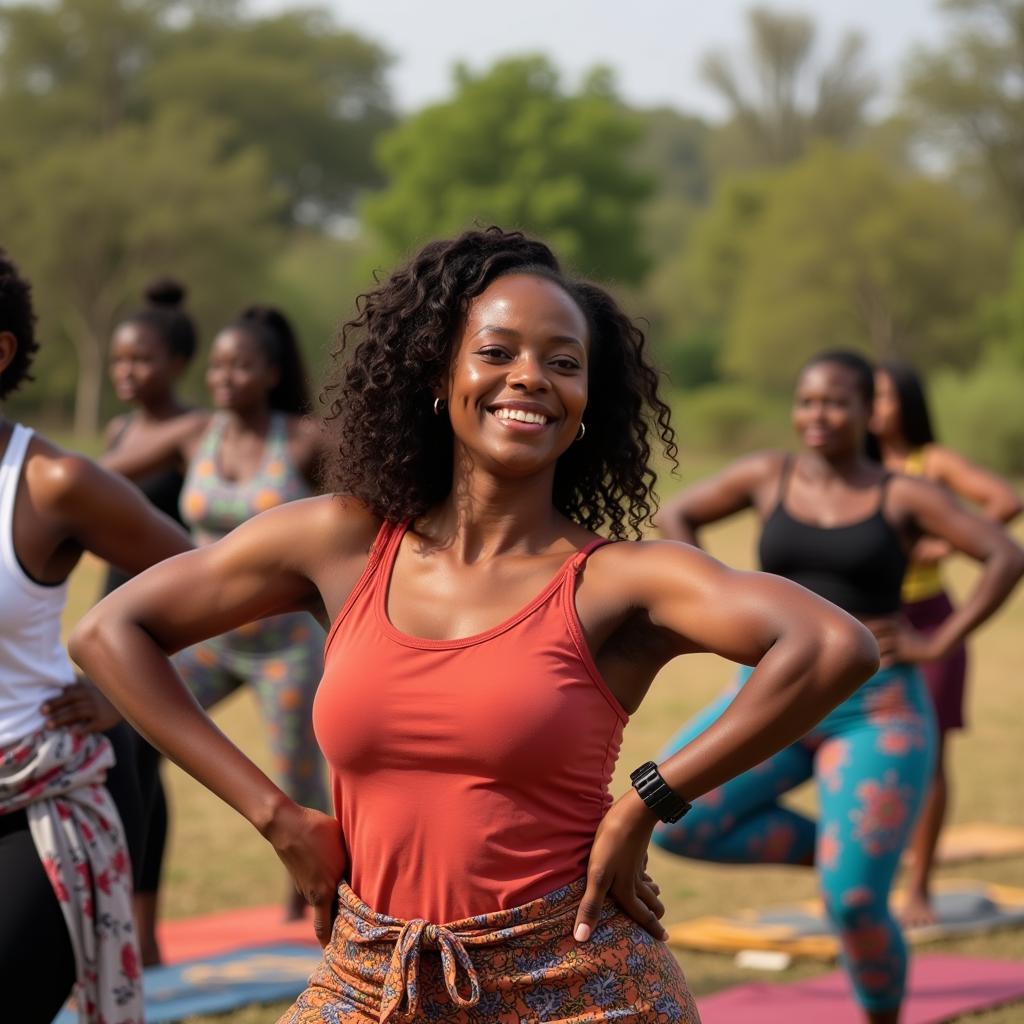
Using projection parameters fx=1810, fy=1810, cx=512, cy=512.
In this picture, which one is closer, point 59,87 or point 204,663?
point 204,663

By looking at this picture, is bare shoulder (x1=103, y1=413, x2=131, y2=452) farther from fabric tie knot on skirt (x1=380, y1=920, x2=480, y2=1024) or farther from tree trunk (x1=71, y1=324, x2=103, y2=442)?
tree trunk (x1=71, y1=324, x2=103, y2=442)

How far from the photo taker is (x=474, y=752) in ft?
9.05

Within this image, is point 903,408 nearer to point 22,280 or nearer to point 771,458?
point 771,458

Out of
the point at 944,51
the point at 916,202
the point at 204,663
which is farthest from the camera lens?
the point at 944,51

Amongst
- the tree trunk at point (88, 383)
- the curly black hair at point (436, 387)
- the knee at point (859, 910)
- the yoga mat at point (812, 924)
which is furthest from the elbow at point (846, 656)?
the tree trunk at point (88, 383)

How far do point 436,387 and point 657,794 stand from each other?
0.78 metres

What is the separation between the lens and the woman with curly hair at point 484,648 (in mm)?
2775

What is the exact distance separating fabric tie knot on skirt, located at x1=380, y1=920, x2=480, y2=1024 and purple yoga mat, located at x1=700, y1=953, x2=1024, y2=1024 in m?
3.00

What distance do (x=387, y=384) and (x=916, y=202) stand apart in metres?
51.6

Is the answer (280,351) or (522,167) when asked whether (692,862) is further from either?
(522,167)

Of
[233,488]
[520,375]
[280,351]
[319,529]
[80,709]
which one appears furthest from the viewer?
[280,351]

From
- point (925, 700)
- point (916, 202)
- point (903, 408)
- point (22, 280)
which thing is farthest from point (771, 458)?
point (916, 202)

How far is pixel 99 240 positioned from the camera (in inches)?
1900

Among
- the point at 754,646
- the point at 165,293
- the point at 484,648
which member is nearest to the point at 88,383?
the point at 165,293
